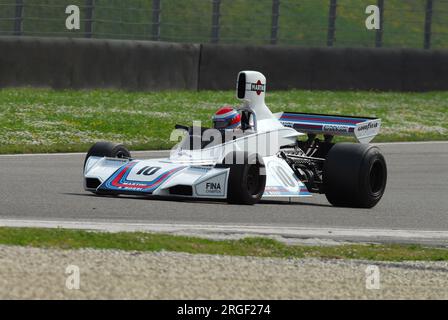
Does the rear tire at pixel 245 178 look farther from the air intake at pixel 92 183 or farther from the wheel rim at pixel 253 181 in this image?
the air intake at pixel 92 183

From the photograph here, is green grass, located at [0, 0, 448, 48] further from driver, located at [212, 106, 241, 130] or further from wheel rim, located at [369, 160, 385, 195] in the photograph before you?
wheel rim, located at [369, 160, 385, 195]

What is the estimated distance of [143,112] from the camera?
2216cm

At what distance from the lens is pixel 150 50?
23.5 m

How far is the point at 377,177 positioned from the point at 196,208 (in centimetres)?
228

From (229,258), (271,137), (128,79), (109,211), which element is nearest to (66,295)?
(229,258)

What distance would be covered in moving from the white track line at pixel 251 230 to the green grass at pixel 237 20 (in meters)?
12.2

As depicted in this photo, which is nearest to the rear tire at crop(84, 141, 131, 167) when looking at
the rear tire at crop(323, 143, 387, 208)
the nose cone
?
the nose cone

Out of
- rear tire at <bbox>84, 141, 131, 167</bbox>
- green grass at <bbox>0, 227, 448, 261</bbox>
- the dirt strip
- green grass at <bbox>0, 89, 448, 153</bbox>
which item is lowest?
green grass at <bbox>0, 89, 448, 153</bbox>

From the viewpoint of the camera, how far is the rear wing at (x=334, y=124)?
14227mm

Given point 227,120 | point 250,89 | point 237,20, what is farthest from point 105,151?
point 237,20

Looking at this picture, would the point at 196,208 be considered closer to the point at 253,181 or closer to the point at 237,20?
the point at 253,181

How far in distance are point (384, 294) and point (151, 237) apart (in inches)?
96.1

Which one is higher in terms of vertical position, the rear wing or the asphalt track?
the rear wing

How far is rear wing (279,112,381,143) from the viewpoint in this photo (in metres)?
14.2
